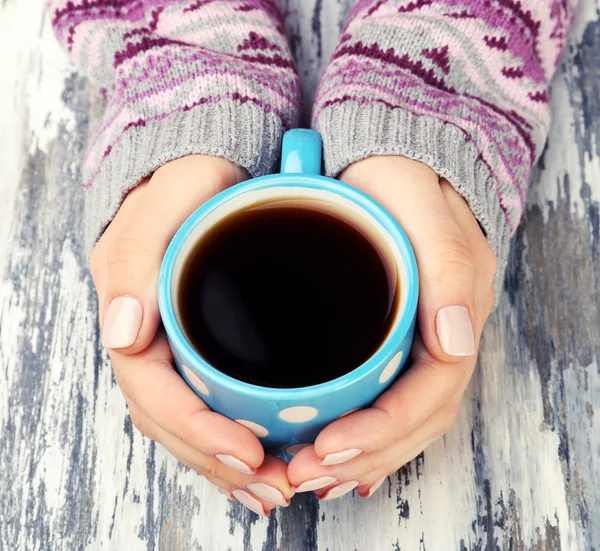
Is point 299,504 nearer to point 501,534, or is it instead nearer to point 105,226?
point 501,534

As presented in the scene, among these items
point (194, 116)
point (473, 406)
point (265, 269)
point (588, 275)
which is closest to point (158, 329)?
point (265, 269)

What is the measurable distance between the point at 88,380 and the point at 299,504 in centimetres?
24

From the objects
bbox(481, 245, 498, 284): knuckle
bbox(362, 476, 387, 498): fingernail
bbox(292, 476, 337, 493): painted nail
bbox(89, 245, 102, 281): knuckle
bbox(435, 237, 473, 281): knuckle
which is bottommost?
bbox(292, 476, 337, 493): painted nail

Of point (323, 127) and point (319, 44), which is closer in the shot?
point (323, 127)

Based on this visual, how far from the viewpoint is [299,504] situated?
559 millimetres

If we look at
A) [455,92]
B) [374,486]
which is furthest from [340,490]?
[455,92]

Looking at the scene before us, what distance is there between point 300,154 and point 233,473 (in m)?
0.26

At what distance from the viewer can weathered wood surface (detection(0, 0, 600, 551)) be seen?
0.55 metres

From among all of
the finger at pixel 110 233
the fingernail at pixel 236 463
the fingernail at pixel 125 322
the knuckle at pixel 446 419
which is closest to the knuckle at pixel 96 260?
the finger at pixel 110 233

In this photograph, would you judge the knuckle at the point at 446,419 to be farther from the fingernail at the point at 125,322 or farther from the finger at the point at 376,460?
the fingernail at the point at 125,322

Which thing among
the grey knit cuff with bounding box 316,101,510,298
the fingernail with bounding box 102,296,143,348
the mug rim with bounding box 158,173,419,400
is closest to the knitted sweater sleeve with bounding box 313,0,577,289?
the grey knit cuff with bounding box 316,101,510,298

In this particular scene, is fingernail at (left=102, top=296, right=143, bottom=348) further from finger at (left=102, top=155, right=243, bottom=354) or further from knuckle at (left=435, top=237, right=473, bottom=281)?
knuckle at (left=435, top=237, right=473, bottom=281)

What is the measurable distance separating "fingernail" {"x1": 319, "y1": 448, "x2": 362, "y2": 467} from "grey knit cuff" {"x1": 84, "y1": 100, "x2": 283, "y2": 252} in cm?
25

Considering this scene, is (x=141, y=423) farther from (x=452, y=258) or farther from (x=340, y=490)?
(x=452, y=258)
